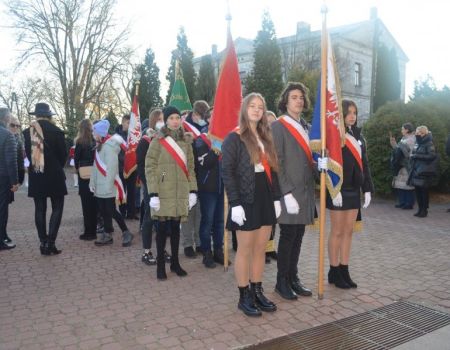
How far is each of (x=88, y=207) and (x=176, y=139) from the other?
2.84 meters

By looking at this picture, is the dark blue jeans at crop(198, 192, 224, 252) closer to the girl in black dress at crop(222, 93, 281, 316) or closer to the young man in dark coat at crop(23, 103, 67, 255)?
the girl in black dress at crop(222, 93, 281, 316)

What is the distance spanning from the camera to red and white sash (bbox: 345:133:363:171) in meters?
4.79

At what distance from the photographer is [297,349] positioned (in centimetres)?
354

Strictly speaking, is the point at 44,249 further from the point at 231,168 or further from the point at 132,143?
the point at 231,168

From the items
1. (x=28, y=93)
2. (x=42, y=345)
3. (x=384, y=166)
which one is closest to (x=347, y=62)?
(x=384, y=166)

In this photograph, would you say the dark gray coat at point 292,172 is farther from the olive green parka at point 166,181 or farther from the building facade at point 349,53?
the building facade at point 349,53

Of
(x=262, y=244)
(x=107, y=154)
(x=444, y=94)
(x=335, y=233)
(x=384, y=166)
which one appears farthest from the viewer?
(x=444, y=94)

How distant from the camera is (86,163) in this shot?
7.04 metres

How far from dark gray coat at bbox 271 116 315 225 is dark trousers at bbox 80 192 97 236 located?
4.01 m

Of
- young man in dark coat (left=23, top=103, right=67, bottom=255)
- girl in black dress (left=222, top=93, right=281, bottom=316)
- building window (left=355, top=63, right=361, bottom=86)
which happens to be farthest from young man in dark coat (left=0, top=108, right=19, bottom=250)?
building window (left=355, top=63, right=361, bottom=86)

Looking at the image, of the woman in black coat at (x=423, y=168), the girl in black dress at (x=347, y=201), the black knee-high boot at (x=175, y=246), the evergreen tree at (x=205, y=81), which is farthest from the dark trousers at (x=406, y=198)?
the evergreen tree at (x=205, y=81)

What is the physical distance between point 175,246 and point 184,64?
112 ft

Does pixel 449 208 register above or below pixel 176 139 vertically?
below

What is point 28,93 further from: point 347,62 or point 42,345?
point 42,345
